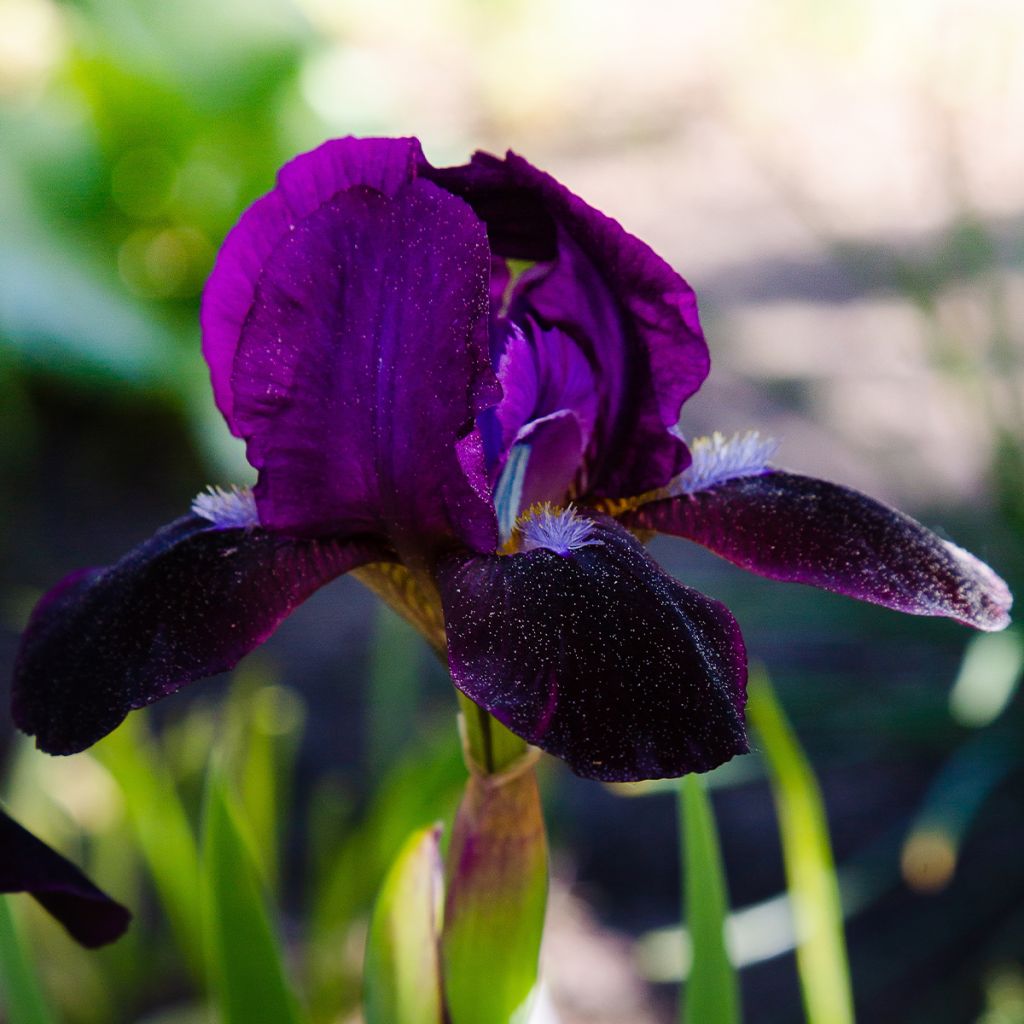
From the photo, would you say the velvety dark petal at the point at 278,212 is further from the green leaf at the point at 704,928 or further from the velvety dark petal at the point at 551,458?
the green leaf at the point at 704,928

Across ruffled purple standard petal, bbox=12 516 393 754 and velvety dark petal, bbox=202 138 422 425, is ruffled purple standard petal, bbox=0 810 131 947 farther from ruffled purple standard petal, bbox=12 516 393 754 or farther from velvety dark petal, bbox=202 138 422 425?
velvety dark petal, bbox=202 138 422 425

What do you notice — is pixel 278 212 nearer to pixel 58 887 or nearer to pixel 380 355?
pixel 380 355

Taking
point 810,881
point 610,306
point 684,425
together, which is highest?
point 684,425

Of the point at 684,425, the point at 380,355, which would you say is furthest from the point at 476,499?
the point at 684,425

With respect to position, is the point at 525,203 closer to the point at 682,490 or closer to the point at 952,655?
the point at 682,490

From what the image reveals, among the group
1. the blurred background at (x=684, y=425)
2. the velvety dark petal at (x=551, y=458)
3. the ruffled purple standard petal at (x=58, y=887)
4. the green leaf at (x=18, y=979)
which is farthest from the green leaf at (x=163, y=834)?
the velvety dark petal at (x=551, y=458)
